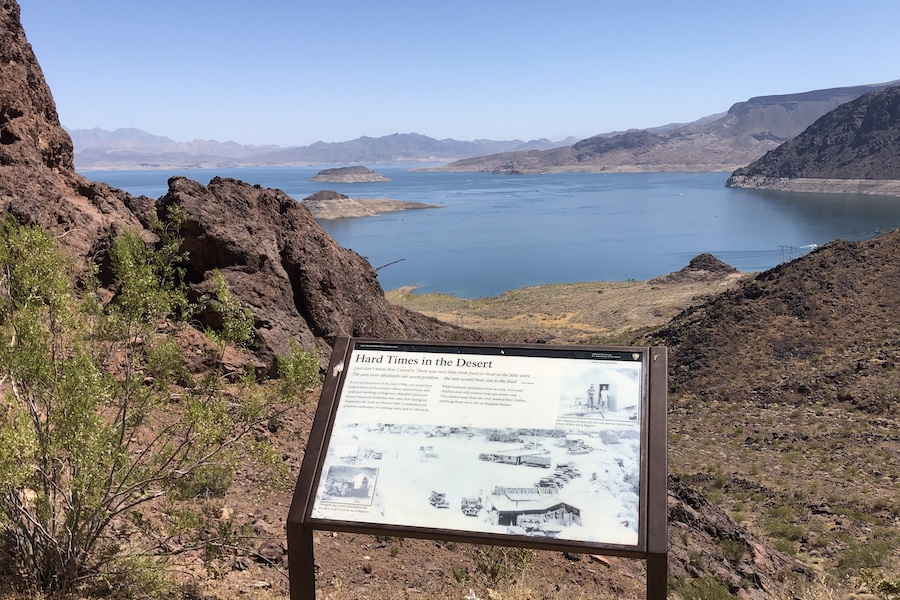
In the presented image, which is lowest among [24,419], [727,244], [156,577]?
[727,244]

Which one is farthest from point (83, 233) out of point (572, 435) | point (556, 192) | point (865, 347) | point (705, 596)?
point (556, 192)

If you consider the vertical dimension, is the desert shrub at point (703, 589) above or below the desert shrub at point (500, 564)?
below

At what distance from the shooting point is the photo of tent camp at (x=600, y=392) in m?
4.64

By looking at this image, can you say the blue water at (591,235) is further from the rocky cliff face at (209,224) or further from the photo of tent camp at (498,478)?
the photo of tent camp at (498,478)

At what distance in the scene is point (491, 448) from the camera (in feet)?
15.2

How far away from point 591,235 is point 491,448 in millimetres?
87103

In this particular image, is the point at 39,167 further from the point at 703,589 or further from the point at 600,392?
the point at 703,589

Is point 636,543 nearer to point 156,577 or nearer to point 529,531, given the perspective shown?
point 529,531

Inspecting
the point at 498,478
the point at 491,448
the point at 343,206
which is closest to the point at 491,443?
the point at 491,448

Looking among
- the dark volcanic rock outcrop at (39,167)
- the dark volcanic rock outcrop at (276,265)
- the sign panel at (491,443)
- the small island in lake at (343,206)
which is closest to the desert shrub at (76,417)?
the sign panel at (491,443)

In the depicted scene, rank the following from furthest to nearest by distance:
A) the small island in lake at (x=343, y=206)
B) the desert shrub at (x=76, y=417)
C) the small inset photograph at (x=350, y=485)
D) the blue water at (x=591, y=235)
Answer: the small island in lake at (x=343, y=206), the blue water at (x=591, y=235), the small inset photograph at (x=350, y=485), the desert shrub at (x=76, y=417)

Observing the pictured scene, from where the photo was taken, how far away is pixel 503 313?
40594 mm

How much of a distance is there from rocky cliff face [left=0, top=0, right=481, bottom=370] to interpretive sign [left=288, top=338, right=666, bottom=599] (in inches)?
238

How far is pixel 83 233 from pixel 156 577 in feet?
27.6
